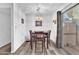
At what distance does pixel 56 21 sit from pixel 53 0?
48cm

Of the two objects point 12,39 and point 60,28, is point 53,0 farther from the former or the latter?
point 12,39

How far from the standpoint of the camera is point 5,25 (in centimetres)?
238

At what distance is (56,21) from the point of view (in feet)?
8.08

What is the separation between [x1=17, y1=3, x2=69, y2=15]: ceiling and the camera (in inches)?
89.4

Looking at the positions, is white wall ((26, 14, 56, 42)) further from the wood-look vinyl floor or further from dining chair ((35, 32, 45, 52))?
the wood-look vinyl floor

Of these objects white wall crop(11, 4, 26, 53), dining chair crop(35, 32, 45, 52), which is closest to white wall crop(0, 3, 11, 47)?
white wall crop(11, 4, 26, 53)

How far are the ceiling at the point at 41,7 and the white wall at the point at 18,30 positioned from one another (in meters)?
0.12

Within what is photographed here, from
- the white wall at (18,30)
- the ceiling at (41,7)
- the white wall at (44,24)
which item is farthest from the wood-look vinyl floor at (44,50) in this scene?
the ceiling at (41,7)

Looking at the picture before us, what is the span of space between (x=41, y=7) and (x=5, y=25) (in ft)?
2.70

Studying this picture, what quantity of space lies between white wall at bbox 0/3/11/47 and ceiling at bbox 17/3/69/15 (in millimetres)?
297

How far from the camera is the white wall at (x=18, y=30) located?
2410 millimetres

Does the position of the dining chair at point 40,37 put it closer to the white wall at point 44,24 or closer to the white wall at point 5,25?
the white wall at point 44,24

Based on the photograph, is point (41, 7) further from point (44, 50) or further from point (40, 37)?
point (44, 50)
